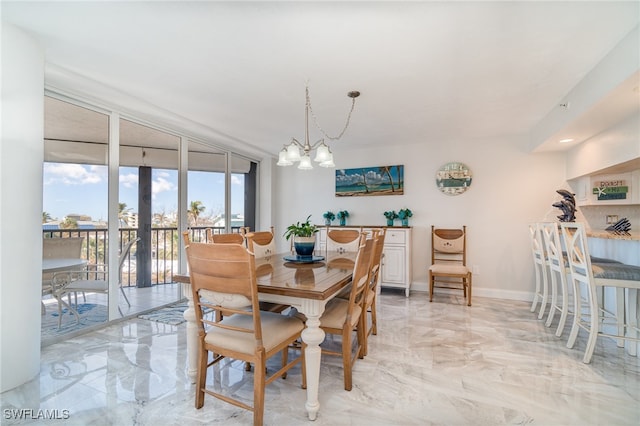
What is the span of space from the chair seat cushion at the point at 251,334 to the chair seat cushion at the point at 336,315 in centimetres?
18

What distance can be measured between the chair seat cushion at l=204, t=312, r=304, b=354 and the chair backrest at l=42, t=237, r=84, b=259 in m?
2.01

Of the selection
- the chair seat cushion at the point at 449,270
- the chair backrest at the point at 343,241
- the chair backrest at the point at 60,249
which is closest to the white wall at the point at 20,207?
the chair backrest at the point at 60,249

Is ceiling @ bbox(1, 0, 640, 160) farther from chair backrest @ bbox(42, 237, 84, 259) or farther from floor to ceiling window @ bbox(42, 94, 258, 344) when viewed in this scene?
chair backrest @ bbox(42, 237, 84, 259)

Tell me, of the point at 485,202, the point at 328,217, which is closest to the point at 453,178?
the point at 485,202

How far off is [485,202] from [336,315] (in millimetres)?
3334

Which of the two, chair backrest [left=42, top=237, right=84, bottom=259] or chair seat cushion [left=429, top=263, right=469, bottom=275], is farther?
chair seat cushion [left=429, top=263, right=469, bottom=275]

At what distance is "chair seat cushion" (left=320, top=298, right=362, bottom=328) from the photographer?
1899 mm

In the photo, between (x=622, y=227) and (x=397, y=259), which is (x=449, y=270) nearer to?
(x=397, y=259)

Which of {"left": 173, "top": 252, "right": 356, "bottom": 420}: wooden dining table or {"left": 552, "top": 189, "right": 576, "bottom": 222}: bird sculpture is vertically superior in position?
{"left": 552, "top": 189, "right": 576, "bottom": 222}: bird sculpture

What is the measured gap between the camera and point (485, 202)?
14.0 ft

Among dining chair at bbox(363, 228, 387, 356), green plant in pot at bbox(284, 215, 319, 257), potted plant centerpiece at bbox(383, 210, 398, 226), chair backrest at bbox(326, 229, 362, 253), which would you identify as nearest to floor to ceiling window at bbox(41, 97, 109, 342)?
green plant in pot at bbox(284, 215, 319, 257)

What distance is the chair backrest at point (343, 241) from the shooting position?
3.32m

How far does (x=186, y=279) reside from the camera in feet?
5.91

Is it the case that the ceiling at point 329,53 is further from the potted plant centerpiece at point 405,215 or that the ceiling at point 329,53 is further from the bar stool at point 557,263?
the potted plant centerpiece at point 405,215
